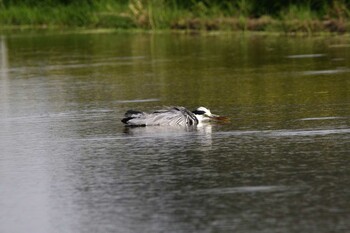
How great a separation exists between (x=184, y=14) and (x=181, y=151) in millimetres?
28260

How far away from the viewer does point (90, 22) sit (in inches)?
1838

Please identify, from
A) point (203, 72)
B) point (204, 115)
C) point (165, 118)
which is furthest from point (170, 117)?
point (203, 72)

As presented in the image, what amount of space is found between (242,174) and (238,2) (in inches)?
1095

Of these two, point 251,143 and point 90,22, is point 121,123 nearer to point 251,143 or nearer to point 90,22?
point 251,143

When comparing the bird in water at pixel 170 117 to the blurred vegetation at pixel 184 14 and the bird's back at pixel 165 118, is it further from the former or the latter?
the blurred vegetation at pixel 184 14

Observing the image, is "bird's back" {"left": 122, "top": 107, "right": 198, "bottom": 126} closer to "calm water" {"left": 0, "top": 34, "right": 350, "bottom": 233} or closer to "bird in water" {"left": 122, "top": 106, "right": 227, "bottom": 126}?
"bird in water" {"left": 122, "top": 106, "right": 227, "bottom": 126}

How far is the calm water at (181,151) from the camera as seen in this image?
10289 millimetres

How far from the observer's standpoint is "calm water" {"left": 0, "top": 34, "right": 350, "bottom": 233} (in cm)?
1029

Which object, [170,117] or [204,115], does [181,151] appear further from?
[204,115]

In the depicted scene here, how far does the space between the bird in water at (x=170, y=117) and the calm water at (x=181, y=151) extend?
0.15 meters

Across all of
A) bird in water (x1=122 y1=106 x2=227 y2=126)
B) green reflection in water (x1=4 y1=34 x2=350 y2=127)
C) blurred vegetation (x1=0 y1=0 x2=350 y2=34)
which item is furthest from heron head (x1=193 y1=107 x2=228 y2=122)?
blurred vegetation (x1=0 y1=0 x2=350 y2=34)

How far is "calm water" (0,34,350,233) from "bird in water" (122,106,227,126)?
0.49 ft

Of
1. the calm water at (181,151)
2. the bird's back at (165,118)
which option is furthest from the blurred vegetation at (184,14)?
the bird's back at (165,118)

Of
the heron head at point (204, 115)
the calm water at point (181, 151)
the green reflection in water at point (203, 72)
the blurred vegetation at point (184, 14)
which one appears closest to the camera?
the calm water at point (181, 151)
